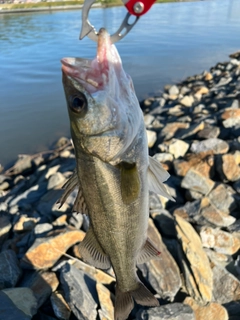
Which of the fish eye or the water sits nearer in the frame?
the fish eye

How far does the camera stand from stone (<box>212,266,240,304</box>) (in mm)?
4039

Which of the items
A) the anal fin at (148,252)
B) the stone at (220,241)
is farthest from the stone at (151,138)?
the anal fin at (148,252)

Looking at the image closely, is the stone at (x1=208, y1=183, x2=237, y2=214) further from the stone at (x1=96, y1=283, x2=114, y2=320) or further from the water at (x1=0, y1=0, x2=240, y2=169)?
the water at (x1=0, y1=0, x2=240, y2=169)

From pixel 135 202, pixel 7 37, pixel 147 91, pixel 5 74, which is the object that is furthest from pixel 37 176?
pixel 7 37

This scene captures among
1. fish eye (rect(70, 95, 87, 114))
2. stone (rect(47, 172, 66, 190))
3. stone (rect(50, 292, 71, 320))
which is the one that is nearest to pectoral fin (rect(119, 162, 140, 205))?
fish eye (rect(70, 95, 87, 114))

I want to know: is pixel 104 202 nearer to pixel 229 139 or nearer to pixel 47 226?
pixel 47 226

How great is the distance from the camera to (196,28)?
111 ft

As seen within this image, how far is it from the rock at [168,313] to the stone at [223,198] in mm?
1998

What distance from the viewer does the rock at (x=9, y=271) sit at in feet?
14.0

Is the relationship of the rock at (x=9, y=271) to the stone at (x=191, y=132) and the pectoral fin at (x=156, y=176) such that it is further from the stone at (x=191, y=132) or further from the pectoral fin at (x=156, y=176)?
the stone at (x=191, y=132)

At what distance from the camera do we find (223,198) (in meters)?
5.34

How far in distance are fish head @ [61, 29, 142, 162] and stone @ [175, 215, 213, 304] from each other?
2437 mm

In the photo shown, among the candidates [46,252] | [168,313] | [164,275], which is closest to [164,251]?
[164,275]

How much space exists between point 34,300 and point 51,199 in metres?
2.63
